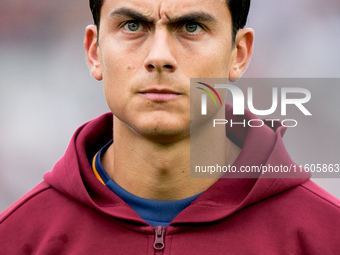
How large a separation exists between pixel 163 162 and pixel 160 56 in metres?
0.42

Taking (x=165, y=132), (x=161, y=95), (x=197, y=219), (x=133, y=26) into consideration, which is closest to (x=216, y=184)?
(x=197, y=219)

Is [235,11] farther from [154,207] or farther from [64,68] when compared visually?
[64,68]

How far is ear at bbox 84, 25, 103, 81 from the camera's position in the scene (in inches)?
114

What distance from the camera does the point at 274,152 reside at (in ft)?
8.80

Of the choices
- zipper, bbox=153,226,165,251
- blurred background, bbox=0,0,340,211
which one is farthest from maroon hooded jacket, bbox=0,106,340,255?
blurred background, bbox=0,0,340,211

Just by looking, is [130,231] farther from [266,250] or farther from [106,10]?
[106,10]

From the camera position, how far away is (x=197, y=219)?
2.56 m

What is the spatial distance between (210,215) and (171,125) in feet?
1.13

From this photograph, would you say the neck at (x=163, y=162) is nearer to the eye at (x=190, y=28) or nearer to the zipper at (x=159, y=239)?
the zipper at (x=159, y=239)

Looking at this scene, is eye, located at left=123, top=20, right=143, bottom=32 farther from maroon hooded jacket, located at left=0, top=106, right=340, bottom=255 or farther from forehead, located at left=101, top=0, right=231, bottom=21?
maroon hooded jacket, located at left=0, top=106, right=340, bottom=255

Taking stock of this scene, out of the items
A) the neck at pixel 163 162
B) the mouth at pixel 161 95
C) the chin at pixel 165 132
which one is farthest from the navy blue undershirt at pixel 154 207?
the mouth at pixel 161 95

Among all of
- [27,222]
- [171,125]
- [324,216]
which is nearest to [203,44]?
[171,125]

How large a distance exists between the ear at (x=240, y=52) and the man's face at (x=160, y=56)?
11cm

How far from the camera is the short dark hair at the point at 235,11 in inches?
108
